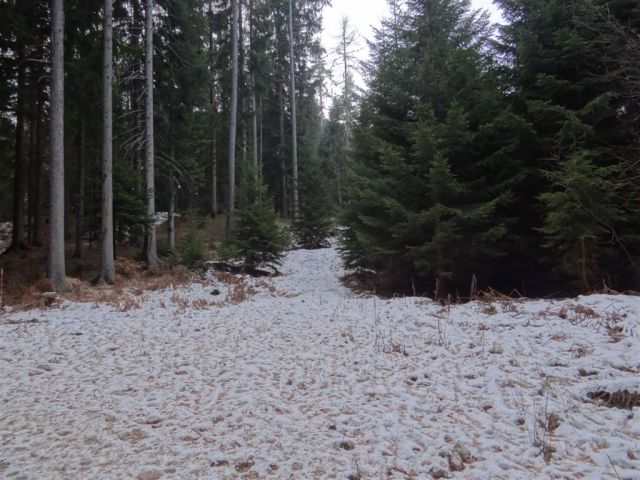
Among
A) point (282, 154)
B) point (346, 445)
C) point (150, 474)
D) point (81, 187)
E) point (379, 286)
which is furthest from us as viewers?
point (282, 154)

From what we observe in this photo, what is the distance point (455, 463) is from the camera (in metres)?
2.78

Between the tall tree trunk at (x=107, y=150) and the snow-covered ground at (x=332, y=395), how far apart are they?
4300mm

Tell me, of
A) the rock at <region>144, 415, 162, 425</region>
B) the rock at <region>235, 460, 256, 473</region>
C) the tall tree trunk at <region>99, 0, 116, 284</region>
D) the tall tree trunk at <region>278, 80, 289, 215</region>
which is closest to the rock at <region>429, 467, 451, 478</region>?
the rock at <region>235, 460, 256, 473</region>

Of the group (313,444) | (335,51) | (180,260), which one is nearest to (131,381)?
(313,444)

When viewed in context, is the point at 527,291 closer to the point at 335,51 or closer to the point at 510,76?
the point at 510,76

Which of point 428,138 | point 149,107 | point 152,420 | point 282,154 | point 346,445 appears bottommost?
point 152,420

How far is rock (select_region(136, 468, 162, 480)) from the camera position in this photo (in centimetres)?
281

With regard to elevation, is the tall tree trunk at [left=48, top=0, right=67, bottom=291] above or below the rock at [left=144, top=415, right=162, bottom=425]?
above

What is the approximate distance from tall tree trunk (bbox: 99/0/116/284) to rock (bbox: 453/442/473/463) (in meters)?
11.4

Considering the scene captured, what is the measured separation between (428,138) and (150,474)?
755 centimetres

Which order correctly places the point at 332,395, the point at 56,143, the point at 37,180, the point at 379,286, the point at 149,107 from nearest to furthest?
the point at 332,395
the point at 56,143
the point at 379,286
the point at 149,107
the point at 37,180

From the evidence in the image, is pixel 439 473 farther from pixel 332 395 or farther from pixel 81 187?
pixel 81 187

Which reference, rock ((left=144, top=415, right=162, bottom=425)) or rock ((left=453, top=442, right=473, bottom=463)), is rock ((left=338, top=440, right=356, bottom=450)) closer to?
rock ((left=453, top=442, right=473, bottom=463))

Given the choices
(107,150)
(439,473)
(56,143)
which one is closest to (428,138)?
(439,473)
